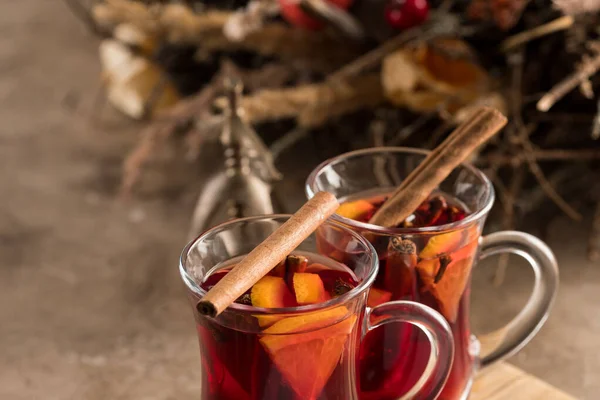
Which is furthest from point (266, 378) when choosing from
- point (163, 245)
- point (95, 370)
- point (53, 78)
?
point (53, 78)

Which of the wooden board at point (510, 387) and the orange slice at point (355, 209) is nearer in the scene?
the orange slice at point (355, 209)

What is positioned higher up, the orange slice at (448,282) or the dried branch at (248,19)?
the dried branch at (248,19)

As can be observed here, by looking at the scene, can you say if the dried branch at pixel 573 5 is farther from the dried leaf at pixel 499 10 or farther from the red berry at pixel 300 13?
the red berry at pixel 300 13

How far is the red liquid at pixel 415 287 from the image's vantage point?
0.52 meters

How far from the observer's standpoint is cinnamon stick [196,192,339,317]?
0.42 metres

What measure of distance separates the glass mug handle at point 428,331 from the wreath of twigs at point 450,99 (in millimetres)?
448

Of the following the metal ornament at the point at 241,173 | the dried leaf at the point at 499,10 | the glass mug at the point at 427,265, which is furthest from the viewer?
the dried leaf at the point at 499,10

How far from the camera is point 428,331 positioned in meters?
0.51

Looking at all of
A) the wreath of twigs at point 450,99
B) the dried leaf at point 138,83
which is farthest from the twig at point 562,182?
the dried leaf at point 138,83

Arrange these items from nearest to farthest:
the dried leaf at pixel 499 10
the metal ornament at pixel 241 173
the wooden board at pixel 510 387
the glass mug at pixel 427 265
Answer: the glass mug at pixel 427 265 → the wooden board at pixel 510 387 → the metal ornament at pixel 241 173 → the dried leaf at pixel 499 10

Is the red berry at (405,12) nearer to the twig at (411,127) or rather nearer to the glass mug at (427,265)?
the twig at (411,127)

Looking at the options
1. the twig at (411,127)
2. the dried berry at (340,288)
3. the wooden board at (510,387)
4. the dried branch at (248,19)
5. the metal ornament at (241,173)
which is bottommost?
the wooden board at (510,387)

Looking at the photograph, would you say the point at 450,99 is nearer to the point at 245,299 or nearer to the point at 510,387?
the point at 510,387

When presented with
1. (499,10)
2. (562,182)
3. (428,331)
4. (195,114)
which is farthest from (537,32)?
(428,331)
